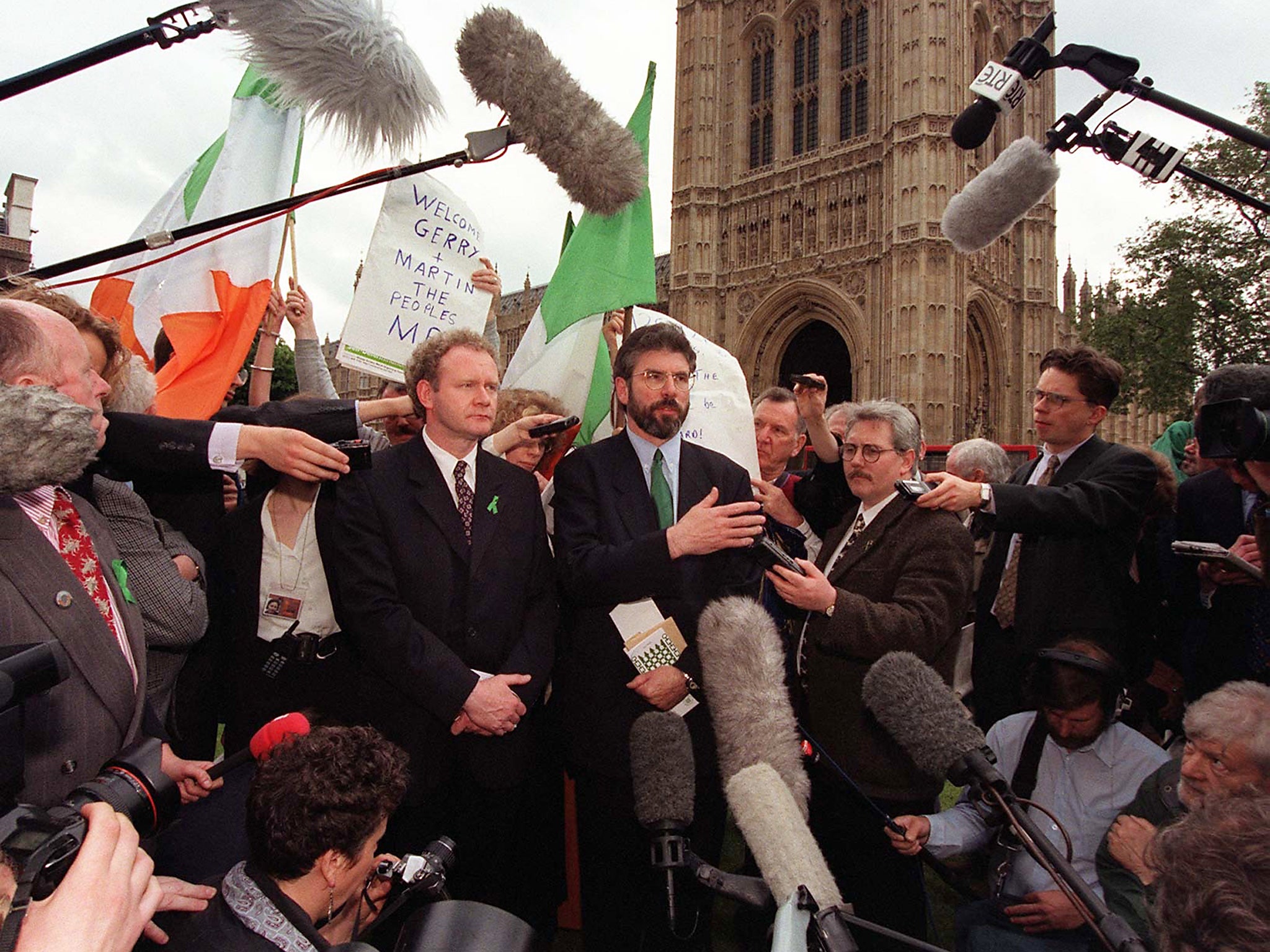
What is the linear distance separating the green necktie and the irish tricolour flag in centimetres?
104

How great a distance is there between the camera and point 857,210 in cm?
3092

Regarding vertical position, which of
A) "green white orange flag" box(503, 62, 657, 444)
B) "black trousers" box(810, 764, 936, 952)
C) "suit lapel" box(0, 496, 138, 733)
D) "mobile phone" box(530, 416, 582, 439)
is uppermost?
"green white orange flag" box(503, 62, 657, 444)

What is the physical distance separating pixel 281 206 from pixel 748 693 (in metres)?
2.33

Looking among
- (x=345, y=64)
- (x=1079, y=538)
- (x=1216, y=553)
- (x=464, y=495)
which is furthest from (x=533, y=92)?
(x=1216, y=553)

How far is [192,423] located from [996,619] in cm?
332

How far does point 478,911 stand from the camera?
148cm

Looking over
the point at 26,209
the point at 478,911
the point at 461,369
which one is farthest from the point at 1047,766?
the point at 26,209

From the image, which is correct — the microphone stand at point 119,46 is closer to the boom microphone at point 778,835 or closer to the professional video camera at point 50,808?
the professional video camera at point 50,808

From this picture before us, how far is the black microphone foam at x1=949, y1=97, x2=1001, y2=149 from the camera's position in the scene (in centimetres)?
282

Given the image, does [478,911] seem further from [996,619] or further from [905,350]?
[905,350]

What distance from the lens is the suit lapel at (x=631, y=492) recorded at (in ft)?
9.11

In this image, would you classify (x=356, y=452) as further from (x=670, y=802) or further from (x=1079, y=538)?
(x=1079, y=538)

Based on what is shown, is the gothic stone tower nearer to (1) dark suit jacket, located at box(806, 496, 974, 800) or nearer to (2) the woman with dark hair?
(1) dark suit jacket, located at box(806, 496, 974, 800)

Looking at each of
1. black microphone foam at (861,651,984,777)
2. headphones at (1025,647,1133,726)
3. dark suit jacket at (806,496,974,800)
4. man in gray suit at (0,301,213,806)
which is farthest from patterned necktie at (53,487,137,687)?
headphones at (1025,647,1133,726)
